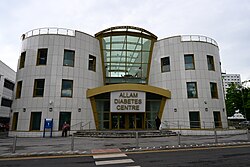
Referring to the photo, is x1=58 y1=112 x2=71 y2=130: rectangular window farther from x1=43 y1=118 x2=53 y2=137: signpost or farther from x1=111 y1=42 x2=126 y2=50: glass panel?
x1=111 y1=42 x2=126 y2=50: glass panel

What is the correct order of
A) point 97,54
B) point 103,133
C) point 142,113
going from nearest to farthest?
point 103,133, point 142,113, point 97,54

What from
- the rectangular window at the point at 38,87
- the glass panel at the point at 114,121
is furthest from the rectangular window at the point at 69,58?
the glass panel at the point at 114,121

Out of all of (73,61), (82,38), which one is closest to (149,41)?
(82,38)

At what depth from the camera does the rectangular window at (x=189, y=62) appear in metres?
23.6

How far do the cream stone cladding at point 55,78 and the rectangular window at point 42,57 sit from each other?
376 mm

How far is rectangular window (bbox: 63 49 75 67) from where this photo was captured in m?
22.1

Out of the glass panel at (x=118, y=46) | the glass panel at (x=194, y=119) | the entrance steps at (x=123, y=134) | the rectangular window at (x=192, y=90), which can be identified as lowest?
the entrance steps at (x=123, y=134)

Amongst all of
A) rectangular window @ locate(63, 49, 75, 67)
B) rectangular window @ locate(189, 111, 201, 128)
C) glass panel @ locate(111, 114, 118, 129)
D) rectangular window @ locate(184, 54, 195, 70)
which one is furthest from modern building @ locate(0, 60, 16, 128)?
rectangular window @ locate(189, 111, 201, 128)

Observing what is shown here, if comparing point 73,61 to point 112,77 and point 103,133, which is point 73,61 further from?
point 103,133

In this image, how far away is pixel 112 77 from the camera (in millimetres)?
25781

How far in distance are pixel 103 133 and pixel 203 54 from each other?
54.7 ft

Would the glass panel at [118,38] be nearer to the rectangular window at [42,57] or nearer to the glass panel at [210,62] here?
the rectangular window at [42,57]

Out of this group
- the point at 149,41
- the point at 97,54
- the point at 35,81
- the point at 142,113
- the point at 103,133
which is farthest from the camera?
the point at 149,41

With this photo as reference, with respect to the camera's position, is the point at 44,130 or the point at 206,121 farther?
the point at 206,121
